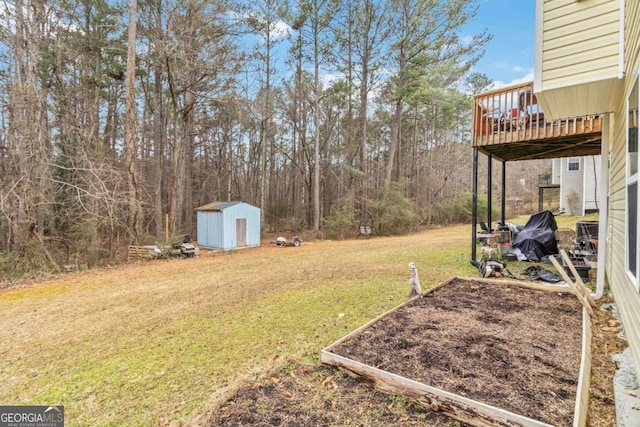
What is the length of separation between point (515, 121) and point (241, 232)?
9.11 m

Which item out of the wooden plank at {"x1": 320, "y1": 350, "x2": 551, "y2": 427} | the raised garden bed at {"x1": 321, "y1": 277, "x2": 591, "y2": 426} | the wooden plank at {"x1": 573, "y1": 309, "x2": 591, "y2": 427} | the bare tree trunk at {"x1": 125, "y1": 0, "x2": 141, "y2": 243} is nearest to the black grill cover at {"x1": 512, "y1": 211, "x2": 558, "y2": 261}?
the raised garden bed at {"x1": 321, "y1": 277, "x2": 591, "y2": 426}

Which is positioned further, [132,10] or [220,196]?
[220,196]

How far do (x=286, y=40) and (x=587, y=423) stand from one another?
55.9 ft

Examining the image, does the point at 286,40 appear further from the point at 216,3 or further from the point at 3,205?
the point at 3,205

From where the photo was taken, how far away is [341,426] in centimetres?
194

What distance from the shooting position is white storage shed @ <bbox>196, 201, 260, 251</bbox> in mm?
11125

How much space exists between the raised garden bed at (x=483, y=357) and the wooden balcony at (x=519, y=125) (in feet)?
10.1

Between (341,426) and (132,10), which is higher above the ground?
(132,10)

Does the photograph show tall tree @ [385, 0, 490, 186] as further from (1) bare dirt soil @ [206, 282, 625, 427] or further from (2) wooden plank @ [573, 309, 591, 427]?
(2) wooden plank @ [573, 309, 591, 427]

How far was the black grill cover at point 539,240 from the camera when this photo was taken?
276 inches

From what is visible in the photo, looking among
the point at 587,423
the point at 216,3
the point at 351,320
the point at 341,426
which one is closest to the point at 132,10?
the point at 216,3

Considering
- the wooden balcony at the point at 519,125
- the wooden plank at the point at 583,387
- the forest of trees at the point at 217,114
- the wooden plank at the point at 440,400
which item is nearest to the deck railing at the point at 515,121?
the wooden balcony at the point at 519,125

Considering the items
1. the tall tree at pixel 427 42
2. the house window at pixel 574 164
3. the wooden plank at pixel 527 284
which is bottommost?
the wooden plank at pixel 527 284

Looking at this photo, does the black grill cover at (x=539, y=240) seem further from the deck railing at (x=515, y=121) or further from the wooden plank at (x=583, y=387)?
the wooden plank at (x=583, y=387)
